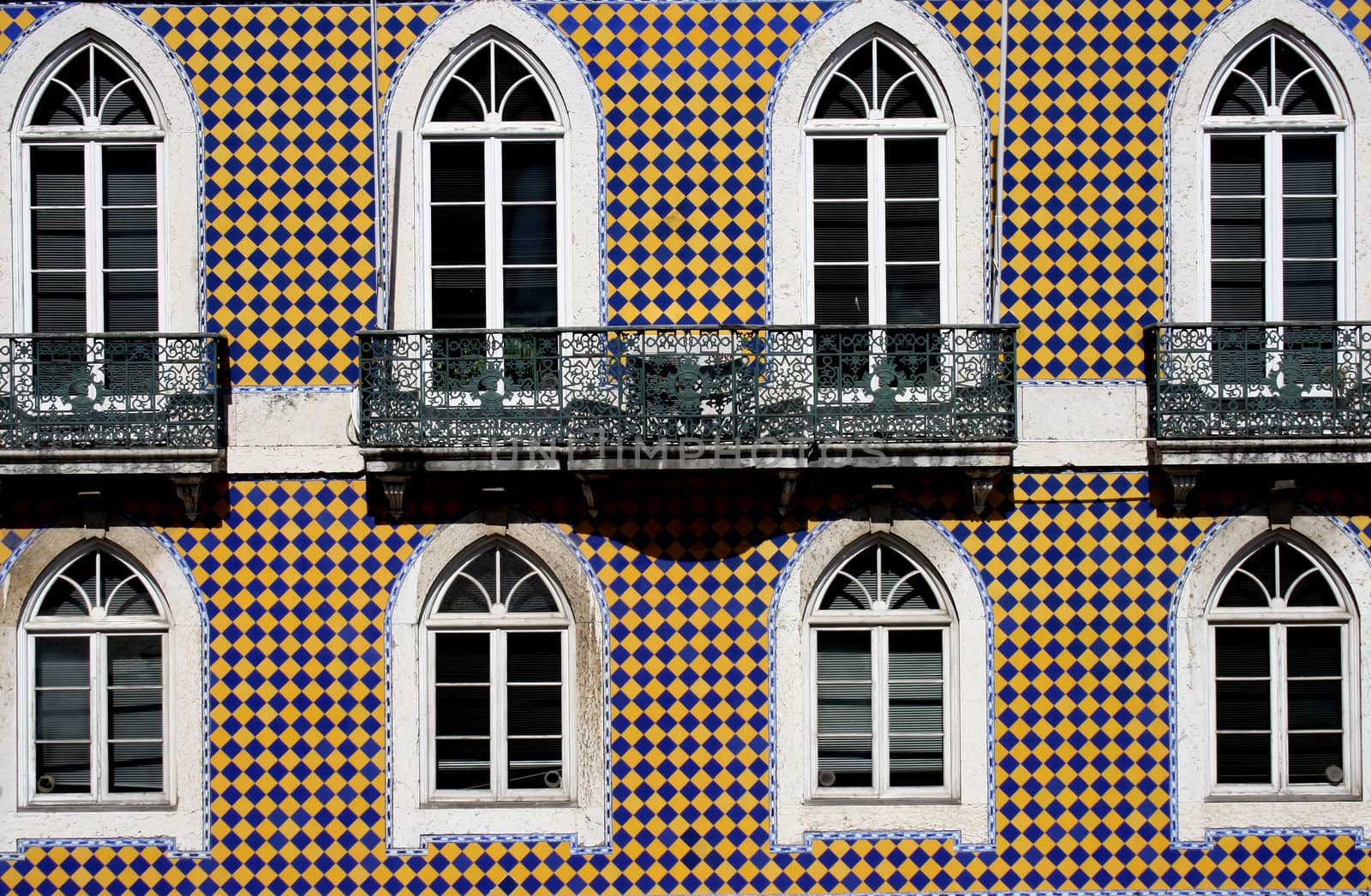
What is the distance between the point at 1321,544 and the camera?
9742mm

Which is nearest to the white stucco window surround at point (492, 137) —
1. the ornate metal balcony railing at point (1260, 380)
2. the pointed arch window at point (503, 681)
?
the pointed arch window at point (503, 681)

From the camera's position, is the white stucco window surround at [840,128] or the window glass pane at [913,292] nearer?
the white stucco window surround at [840,128]

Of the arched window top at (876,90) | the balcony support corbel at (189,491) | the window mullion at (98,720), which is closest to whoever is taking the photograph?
the balcony support corbel at (189,491)

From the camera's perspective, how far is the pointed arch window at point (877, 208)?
9.90 metres

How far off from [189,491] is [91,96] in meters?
3.52

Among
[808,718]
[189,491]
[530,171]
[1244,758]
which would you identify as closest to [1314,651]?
[1244,758]

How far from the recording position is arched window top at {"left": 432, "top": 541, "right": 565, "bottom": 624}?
32.3 ft

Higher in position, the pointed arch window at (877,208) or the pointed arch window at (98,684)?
the pointed arch window at (877,208)

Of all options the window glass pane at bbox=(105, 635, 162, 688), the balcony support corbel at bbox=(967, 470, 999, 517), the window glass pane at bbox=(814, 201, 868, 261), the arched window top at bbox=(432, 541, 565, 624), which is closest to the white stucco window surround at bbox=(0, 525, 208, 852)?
the window glass pane at bbox=(105, 635, 162, 688)

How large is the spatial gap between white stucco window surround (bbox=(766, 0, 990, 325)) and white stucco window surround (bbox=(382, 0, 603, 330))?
1.53 metres

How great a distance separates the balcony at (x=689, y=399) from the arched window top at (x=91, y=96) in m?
2.97

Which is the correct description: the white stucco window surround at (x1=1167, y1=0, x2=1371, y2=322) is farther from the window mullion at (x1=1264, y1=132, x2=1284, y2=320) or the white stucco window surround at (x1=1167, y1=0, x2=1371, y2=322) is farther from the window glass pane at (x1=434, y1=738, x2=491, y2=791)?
the window glass pane at (x1=434, y1=738, x2=491, y2=791)

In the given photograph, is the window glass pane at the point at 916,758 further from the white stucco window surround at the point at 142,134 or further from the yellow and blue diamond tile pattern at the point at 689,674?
the white stucco window surround at the point at 142,134

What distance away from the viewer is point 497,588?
9.86m
